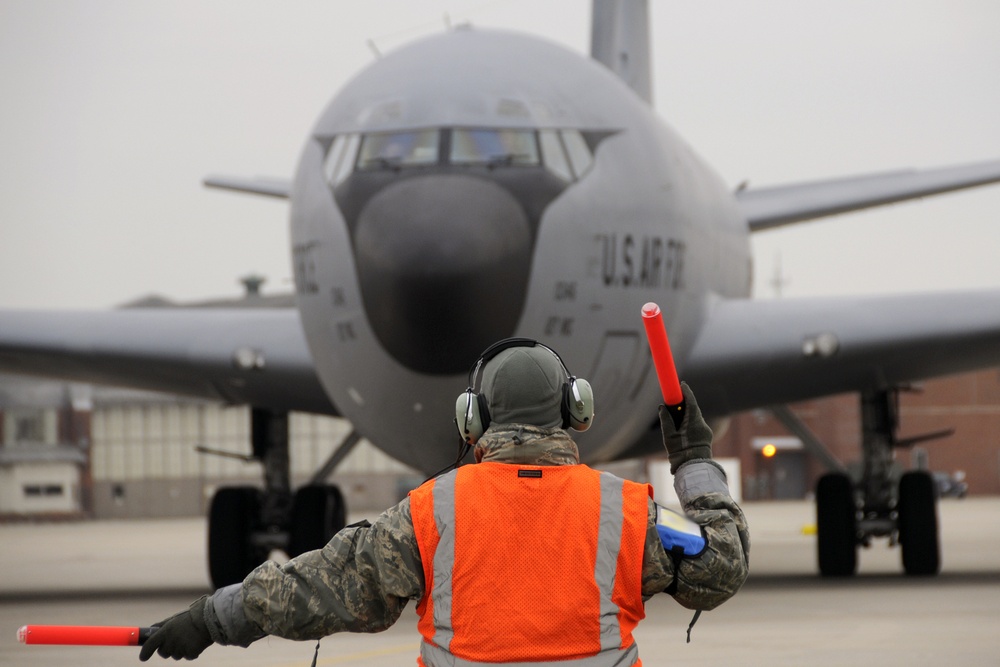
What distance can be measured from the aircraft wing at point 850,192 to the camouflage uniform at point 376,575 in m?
12.9

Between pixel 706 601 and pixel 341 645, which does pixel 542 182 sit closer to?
pixel 341 645

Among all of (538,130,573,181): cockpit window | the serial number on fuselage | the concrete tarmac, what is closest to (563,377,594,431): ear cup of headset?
the concrete tarmac

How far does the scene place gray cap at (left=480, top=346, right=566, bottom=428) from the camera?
10.6 ft

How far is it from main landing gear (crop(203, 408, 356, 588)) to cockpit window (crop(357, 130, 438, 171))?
4.48 metres

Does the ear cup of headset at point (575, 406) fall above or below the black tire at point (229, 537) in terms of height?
above

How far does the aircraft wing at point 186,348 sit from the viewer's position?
1285 centimetres

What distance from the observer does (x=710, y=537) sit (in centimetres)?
319

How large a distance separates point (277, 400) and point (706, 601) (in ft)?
34.4

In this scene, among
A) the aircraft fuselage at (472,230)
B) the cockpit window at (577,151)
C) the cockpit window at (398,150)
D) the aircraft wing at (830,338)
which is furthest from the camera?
the aircraft wing at (830,338)

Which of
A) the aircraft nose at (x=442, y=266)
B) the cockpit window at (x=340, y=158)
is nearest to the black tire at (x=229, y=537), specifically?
the cockpit window at (x=340, y=158)

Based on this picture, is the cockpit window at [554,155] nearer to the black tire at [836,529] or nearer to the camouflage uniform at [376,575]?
the black tire at [836,529]

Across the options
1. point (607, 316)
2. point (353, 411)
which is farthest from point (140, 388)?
point (607, 316)

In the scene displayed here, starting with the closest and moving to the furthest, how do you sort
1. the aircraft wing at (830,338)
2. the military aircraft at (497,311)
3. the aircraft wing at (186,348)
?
the military aircraft at (497,311) < the aircraft wing at (830,338) < the aircraft wing at (186,348)

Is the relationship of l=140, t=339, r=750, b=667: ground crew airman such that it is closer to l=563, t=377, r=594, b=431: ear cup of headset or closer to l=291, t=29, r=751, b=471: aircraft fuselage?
l=563, t=377, r=594, b=431: ear cup of headset
